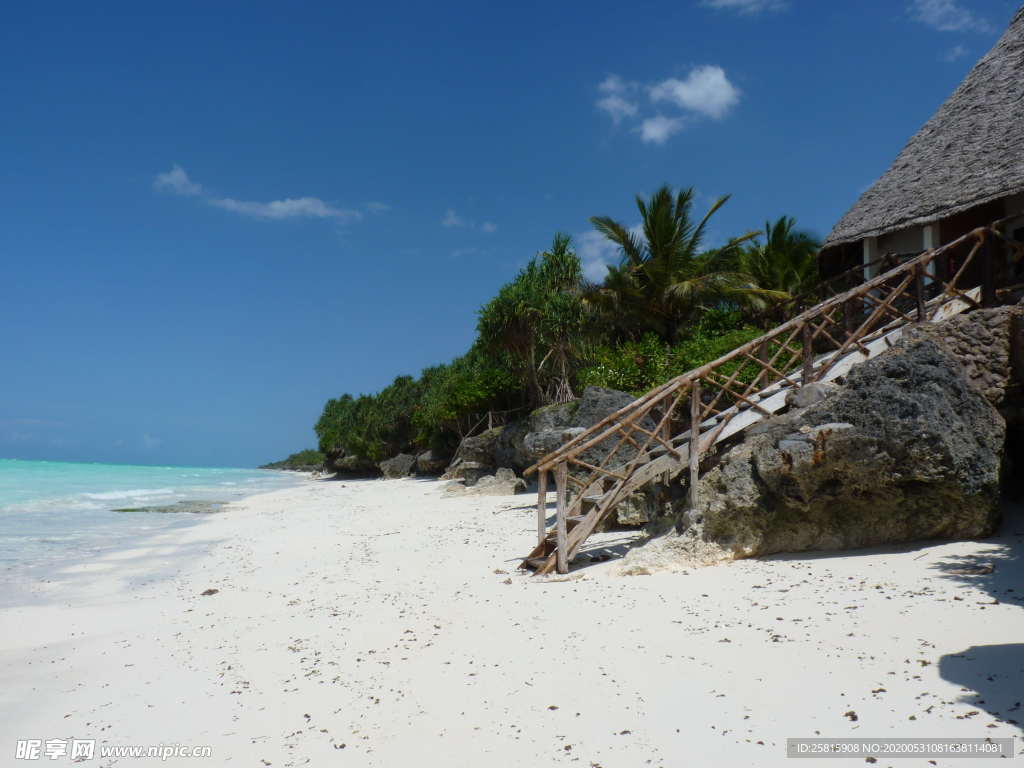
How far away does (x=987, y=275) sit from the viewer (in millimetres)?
9719

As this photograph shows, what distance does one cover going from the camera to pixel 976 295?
1065 centimetres

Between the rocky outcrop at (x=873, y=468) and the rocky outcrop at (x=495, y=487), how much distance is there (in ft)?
37.2

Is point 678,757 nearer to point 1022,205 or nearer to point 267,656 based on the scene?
point 267,656

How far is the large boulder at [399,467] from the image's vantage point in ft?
132

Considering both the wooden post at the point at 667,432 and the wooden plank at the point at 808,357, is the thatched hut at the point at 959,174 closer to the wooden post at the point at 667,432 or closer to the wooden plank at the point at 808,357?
the wooden plank at the point at 808,357

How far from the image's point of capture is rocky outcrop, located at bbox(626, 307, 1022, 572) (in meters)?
6.97

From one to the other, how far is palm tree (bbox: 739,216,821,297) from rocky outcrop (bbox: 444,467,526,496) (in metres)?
12.2

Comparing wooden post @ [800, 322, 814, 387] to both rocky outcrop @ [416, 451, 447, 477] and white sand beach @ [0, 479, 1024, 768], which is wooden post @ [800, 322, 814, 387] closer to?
white sand beach @ [0, 479, 1024, 768]

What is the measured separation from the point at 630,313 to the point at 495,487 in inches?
281

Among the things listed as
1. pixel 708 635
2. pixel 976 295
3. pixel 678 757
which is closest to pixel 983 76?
pixel 976 295

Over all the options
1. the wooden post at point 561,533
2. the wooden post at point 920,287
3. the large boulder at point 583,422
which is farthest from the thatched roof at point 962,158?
the wooden post at point 561,533

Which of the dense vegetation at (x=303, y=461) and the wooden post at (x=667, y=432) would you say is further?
the dense vegetation at (x=303, y=461)

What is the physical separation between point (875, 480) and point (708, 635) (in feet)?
9.52

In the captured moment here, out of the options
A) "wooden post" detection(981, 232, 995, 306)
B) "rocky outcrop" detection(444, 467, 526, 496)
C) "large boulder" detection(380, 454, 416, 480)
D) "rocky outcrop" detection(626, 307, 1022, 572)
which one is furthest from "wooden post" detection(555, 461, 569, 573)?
"large boulder" detection(380, 454, 416, 480)
